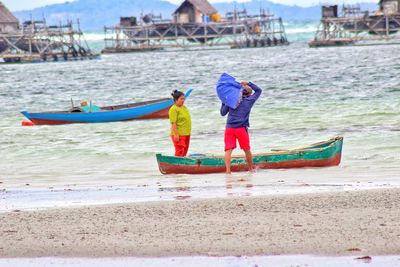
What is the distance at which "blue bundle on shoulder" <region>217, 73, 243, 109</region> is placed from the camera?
12.3 meters

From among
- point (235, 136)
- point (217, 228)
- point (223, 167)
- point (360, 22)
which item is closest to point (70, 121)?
point (223, 167)

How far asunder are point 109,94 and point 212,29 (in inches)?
2466

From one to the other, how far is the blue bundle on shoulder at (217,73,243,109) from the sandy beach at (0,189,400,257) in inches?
107

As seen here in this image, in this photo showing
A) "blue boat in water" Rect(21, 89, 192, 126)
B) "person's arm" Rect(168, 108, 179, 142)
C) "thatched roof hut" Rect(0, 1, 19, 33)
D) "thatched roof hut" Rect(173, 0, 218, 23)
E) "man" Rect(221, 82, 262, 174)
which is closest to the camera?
"man" Rect(221, 82, 262, 174)

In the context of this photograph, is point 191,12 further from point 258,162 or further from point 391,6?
point 258,162

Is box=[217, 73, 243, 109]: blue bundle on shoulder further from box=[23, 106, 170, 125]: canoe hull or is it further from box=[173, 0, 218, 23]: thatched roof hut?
box=[173, 0, 218, 23]: thatched roof hut

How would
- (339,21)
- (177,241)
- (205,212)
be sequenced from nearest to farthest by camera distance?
1. (177,241)
2. (205,212)
3. (339,21)

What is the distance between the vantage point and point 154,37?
102250 millimetres

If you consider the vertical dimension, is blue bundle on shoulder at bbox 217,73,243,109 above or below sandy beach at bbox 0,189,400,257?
above

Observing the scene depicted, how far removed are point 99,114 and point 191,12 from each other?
76379mm

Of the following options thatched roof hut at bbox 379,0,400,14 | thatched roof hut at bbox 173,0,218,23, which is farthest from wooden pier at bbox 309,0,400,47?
thatched roof hut at bbox 173,0,218,23

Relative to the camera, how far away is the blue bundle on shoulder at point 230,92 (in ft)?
40.3

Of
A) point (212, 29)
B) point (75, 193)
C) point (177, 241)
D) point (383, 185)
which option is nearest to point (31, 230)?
point (177, 241)

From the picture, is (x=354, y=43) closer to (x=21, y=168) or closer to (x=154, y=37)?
(x=154, y=37)
